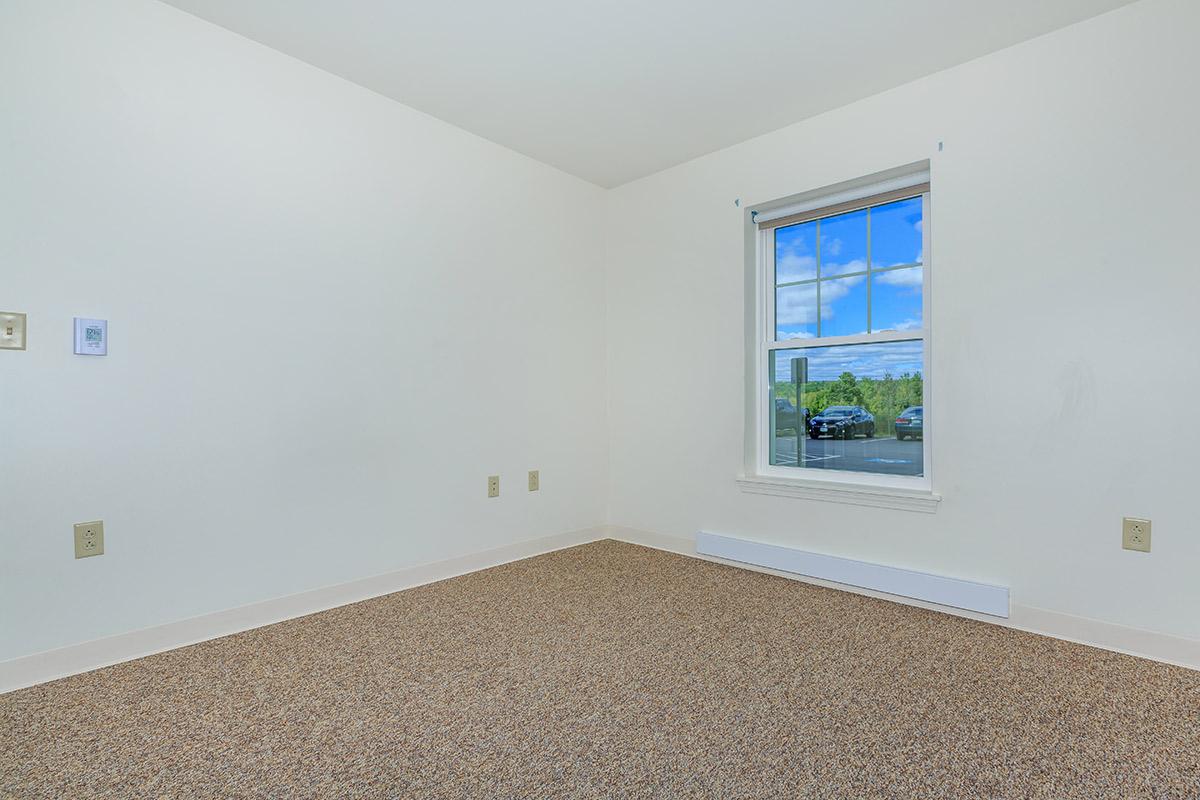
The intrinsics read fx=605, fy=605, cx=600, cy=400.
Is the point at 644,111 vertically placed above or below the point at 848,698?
above

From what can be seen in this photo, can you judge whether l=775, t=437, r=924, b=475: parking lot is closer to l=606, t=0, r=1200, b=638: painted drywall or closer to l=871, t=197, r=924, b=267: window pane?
l=606, t=0, r=1200, b=638: painted drywall

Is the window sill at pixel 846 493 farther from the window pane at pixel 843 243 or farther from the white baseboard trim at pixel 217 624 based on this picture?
the white baseboard trim at pixel 217 624

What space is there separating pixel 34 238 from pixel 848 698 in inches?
117

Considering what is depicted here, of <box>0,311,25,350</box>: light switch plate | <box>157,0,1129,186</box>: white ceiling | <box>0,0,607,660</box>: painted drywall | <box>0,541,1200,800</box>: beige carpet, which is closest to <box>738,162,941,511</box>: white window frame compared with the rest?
<box>157,0,1129,186</box>: white ceiling

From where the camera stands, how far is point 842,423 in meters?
3.16

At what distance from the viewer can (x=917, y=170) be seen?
110 inches

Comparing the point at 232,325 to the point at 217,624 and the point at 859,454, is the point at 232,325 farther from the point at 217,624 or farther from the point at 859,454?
the point at 859,454

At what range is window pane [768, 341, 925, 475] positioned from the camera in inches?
115

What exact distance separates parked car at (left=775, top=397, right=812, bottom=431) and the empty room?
24 mm

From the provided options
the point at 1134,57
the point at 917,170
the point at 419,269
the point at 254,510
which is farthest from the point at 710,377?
the point at 254,510

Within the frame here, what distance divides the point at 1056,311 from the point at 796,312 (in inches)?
47.1

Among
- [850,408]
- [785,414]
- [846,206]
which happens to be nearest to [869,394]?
[850,408]

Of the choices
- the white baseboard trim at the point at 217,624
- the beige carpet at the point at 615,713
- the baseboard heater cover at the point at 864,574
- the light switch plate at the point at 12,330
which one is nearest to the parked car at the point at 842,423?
the baseboard heater cover at the point at 864,574

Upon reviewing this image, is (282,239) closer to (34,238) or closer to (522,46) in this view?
(34,238)
